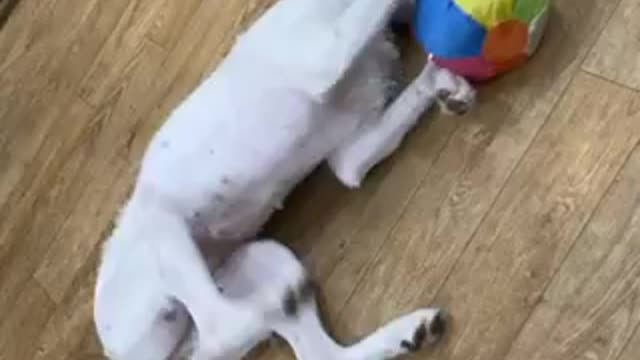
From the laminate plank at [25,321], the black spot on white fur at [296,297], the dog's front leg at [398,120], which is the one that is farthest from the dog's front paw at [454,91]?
the laminate plank at [25,321]

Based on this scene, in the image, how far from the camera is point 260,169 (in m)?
1.83

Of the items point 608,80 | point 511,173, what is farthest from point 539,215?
point 608,80

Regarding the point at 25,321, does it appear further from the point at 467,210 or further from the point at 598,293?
the point at 598,293

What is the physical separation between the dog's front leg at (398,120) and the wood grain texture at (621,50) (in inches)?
7.4

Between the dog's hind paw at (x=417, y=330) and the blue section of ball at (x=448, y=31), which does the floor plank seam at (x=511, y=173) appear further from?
the blue section of ball at (x=448, y=31)

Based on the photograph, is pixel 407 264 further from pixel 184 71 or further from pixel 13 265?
pixel 13 265

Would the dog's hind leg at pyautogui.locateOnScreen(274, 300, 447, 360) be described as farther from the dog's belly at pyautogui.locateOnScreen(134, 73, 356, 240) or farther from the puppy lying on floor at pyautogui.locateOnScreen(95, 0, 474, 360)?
the dog's belly at pyautogui.locateOnScreen(134, 73, 356, 240)

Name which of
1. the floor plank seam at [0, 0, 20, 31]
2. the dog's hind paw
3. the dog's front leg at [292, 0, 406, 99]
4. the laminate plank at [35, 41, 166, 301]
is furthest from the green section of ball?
the floor plank seam at [0, 0, 20, 31]

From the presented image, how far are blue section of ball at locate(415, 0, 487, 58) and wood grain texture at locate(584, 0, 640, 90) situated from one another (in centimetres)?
19

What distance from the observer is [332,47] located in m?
1.74

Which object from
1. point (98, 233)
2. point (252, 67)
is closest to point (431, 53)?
point (252, 67)

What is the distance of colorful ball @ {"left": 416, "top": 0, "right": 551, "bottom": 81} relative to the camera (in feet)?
5.29

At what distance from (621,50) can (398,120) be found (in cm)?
34

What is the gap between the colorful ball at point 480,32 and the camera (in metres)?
1.61
